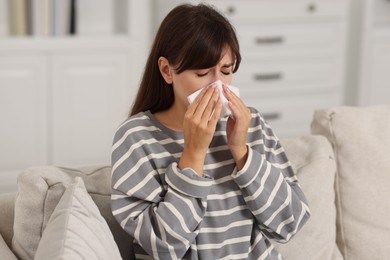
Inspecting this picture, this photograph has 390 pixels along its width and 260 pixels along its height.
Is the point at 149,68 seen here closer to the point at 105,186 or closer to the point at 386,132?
the point at 105,186

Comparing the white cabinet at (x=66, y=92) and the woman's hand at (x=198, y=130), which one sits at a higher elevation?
the woman's hand at (x=198, y=130)

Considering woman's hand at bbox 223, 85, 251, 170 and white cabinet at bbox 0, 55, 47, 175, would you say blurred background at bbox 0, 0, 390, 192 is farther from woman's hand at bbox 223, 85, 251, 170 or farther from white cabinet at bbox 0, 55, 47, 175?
woman's hand at bbox 223, 85, 251, 170

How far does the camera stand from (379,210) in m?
1.96

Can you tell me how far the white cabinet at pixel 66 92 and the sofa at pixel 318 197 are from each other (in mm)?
1945

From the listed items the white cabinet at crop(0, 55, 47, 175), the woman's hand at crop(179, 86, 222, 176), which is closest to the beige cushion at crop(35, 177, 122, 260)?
the woman's hand at crop(179, 86, 222, 176)

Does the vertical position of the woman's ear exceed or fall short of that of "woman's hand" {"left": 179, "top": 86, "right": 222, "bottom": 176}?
it exceeds it

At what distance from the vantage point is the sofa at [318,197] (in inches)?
62.4

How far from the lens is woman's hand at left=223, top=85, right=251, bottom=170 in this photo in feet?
5.36

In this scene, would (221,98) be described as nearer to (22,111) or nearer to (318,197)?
(318,197)

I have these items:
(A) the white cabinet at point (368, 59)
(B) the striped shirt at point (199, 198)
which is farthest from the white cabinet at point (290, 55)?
(B) the striped shirt at point (199, 198)

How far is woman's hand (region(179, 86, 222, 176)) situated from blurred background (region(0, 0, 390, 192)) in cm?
224

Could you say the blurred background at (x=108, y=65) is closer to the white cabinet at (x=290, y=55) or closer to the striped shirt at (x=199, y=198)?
the white cabinet at (x=290, y=55)

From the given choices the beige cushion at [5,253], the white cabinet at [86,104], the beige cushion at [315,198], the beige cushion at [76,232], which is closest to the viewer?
the beige cushion at [76,232]

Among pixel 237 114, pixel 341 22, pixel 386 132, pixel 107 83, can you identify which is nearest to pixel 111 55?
pixel 107 83
